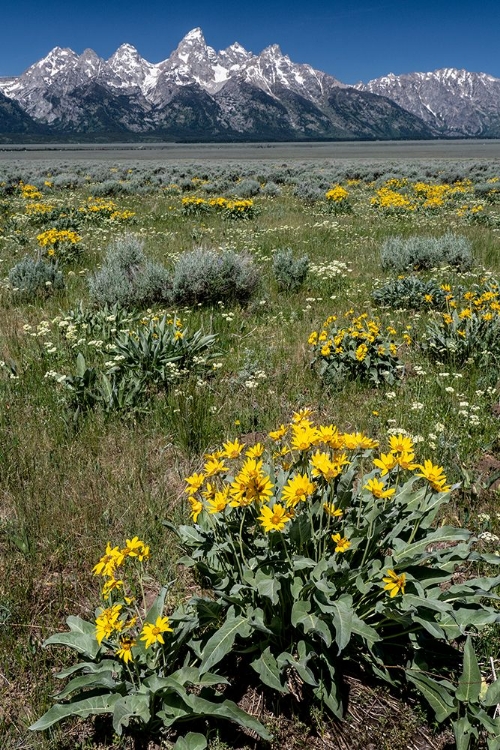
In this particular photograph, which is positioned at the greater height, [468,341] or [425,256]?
[425,256]

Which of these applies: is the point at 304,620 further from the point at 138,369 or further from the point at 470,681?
the point at 138,369

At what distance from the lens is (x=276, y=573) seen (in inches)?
70.8

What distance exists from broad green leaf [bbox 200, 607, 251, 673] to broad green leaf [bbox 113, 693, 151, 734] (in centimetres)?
21

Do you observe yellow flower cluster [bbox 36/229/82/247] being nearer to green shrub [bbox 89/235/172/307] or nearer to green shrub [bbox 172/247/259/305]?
green shrub [bbox 89/235/172/307]

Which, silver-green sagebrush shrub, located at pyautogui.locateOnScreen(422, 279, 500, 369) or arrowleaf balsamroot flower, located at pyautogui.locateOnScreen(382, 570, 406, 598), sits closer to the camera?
arrowleaf balsamroot flower, located at pyautogui.locateOnScreen(382, 570, 406, 598)

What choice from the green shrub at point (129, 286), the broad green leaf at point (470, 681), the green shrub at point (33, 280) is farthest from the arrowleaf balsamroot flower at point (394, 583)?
the green shrub at point (33, 280)

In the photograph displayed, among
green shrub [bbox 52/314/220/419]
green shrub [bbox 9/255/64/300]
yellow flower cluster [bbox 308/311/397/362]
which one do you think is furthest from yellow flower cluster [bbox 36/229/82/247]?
yellow flower cluster [bbox 308/311/397/362]

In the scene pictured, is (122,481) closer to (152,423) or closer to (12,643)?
(152,423)

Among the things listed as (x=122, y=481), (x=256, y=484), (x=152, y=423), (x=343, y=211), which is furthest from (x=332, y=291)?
(x=343, y=211)

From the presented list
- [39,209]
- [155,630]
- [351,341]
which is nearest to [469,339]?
[351,341]

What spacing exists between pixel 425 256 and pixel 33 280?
6.08 meters

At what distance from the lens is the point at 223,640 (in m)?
1.69

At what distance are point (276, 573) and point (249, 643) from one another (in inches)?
15.1

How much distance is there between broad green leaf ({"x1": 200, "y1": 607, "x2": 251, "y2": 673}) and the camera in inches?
64.0
